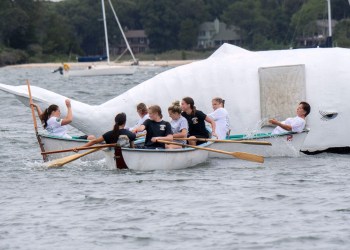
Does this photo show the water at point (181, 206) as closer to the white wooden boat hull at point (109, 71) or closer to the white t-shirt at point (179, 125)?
the white t-shirt at point (179, 125)

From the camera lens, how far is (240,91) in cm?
2622

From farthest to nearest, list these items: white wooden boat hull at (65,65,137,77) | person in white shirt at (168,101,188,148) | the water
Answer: white wooden boat hull at (65,65,137,77) → person in white shirt at (168,101,188,148) → the water

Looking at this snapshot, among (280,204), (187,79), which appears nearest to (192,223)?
(280,204)

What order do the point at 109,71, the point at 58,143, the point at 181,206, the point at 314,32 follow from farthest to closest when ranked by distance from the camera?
the point at 314,32, the point at 109,71, the point at 58,143, the point at 181,206

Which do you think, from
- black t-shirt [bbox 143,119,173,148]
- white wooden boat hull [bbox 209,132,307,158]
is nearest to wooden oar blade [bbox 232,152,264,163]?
white wooden boat hull [bbox 209,132,307,158]

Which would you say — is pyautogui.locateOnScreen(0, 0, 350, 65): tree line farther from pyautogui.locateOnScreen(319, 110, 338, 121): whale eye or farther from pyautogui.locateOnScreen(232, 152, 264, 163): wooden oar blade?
pyautogui.locateOnScreen(232, 152, 264, 163): wooden oar blade

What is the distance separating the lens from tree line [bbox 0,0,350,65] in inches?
5492

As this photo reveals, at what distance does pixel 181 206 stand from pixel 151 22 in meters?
148

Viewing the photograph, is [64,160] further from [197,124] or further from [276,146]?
[276,146]

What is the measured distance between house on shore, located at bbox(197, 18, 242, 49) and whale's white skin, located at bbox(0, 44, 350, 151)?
14057 centimetres

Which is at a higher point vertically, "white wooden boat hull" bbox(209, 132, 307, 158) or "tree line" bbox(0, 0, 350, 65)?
"tree line" bbox(0, 0, 350, 65)

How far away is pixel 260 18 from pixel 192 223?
139113mm

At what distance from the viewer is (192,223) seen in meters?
17.4

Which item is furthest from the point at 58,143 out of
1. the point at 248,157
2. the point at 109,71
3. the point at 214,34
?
the point at 214,34
